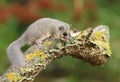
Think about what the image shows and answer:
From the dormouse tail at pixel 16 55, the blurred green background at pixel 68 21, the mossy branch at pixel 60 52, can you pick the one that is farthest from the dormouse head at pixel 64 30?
the blurred green background at pixel 68 21

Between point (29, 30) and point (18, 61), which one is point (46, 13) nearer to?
point (29, 30)

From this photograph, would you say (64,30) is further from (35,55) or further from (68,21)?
(68,21)

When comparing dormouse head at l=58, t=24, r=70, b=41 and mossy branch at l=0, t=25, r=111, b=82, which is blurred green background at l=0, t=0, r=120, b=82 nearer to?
dormouse head at l=58, t=24, r=70, b=41

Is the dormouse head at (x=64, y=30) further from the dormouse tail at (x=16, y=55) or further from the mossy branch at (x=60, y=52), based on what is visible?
the dormouse tail at (x=16, y=55)

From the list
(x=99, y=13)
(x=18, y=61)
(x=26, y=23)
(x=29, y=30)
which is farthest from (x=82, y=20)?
(x=18, y=61)

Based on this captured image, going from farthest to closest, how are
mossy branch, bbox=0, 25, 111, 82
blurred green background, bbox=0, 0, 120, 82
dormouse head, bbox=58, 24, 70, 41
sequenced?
1. blurred green background, bbox=0, 0, 120, 82
2. dormouse head, bbox=58, 24, 70, 41
3. mossy branch, bbox=0, 25, 111, 82

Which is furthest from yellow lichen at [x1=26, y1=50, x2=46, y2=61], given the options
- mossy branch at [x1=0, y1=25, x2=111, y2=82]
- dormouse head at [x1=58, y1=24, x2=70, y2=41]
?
dormouse head at [x1=58, y1=24, x2=70, y2=41]
